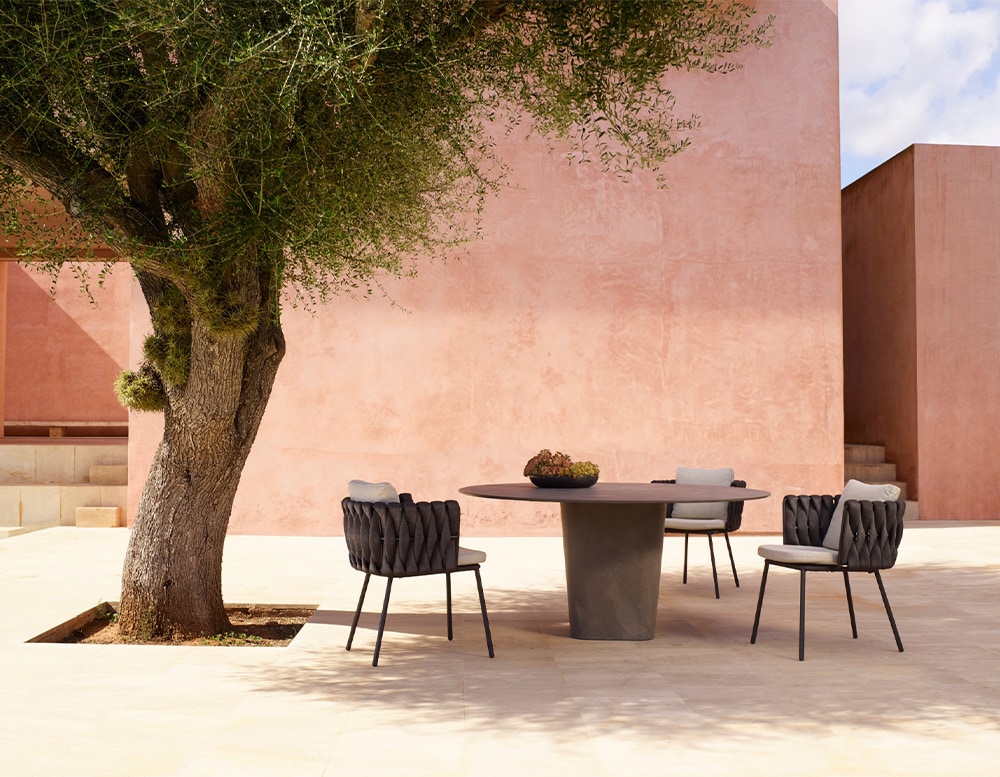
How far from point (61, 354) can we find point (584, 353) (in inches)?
349

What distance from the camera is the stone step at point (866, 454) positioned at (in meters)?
11.3

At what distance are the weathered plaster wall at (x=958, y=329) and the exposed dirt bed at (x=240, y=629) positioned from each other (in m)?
7.36

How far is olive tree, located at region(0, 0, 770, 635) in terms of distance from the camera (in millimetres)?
3781

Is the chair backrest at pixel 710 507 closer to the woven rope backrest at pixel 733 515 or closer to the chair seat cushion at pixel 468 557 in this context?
the woven rope backrest at pixel 733 515

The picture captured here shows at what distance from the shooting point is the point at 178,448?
16.3 ft

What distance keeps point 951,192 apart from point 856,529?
7.27m

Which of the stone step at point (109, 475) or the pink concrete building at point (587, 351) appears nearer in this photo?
the pink concrete building at point (587, 351)

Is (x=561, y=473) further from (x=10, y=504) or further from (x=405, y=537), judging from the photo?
(x=10, y=504)

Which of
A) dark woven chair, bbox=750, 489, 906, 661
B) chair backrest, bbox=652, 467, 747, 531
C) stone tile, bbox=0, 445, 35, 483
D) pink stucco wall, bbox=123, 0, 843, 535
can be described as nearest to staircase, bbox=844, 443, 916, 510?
pink stucco wall, bbox=123, 0, 843, 535

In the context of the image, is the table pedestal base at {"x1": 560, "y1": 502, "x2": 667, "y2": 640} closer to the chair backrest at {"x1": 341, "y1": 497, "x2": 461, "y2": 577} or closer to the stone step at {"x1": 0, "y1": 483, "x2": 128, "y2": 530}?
the chair backrest at {"x1": 341, "y1": 497, "x2": 461, "y2": 577}

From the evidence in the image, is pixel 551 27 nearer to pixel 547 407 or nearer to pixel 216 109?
pixel 216 109

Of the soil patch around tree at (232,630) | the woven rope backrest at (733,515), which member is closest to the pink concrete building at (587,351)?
the woven rope backrest at (733,515)

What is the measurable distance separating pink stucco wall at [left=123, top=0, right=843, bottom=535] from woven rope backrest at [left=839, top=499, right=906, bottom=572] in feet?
16.0

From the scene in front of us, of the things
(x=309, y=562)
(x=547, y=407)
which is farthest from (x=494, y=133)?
(x=309, y=562)
